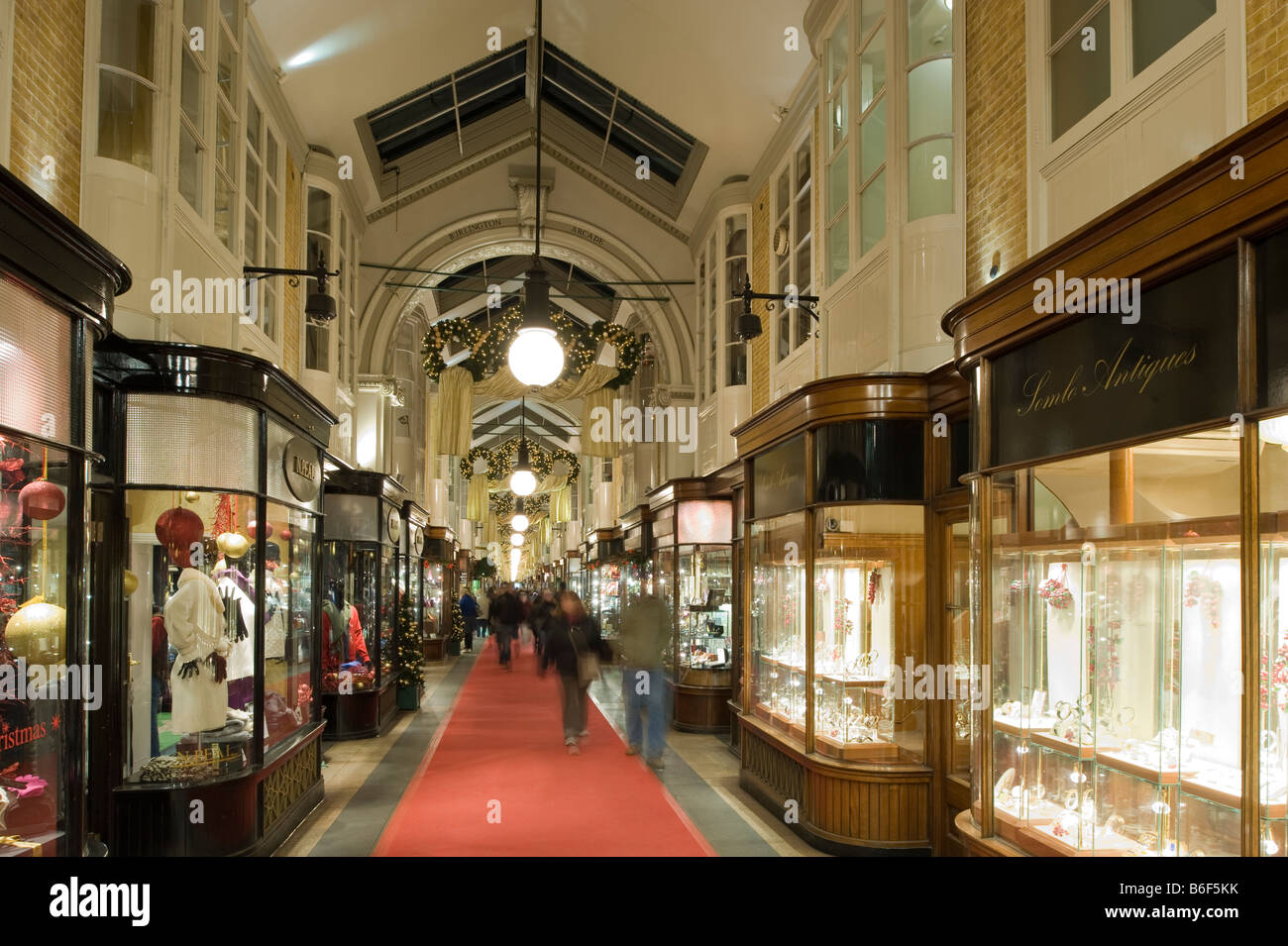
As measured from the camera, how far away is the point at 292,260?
10.5 metres

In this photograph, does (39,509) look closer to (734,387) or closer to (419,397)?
(734,387)

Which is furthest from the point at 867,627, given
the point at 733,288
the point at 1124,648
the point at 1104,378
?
the point at 733,288

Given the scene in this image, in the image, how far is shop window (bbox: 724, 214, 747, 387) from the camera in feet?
41.6

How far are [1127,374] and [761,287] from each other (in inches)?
332

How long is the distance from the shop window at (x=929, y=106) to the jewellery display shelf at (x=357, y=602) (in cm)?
750

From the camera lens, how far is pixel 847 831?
20.7 ft

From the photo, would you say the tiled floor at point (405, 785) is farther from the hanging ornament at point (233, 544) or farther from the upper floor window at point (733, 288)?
the upper floor window at point (733, 288)

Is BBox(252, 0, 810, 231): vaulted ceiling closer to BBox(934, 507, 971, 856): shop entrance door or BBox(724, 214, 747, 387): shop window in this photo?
BBox(724, 214, 747, 387): shop window

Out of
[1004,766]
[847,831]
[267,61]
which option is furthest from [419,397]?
[1004,766]

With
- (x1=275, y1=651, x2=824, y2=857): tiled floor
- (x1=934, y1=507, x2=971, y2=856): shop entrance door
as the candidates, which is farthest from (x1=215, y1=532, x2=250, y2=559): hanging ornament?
(x1=934, y1=507, x2=971, y2=856): shop entrance door

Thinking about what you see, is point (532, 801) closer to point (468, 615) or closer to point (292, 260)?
point (292, 260)

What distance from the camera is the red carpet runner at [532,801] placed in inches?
248

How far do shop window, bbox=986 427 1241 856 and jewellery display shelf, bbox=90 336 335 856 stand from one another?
4.53 metres
